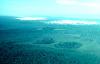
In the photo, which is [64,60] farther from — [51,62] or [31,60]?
[31,60]

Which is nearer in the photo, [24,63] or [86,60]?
[24,63]

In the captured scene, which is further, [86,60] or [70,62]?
[86,60]

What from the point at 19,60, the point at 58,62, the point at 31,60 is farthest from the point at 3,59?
the point at 58,62

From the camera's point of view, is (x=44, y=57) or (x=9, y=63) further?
(x=44, y=57)

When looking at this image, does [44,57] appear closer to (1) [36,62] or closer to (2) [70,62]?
(1) [36,62]

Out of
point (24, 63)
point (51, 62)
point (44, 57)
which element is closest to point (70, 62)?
point (51, 62)

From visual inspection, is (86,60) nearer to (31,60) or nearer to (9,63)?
(31,60)

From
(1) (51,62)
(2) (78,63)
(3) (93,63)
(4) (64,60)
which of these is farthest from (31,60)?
(3) (93,63)
